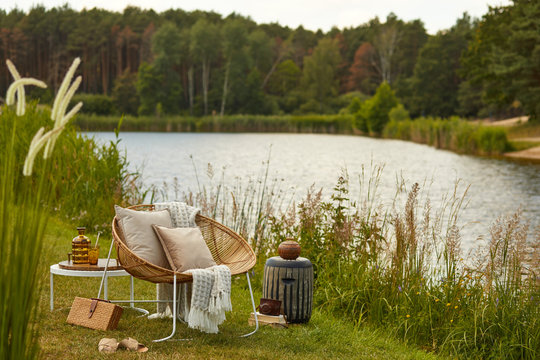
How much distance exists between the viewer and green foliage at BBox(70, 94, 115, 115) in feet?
155

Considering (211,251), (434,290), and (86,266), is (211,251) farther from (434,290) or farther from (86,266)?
(434,290)

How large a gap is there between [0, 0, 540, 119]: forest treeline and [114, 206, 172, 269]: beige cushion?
138ft

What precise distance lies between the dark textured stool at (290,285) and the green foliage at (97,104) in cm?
4441

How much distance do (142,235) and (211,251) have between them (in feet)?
1.99

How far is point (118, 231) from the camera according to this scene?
4109mm

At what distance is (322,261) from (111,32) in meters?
57.0

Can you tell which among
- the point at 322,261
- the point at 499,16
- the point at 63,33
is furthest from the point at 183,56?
the point at 322,261

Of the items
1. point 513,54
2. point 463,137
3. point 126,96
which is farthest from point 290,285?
point 126,96

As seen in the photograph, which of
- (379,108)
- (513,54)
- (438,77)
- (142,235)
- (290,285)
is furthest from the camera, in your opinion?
(438,77)

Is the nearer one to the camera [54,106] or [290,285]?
[54,106]

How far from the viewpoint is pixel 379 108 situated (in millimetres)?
42625

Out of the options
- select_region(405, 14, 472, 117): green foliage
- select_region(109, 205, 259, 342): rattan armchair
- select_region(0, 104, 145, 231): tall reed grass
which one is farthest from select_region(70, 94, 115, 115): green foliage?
select_region(109, 205, 259, 342): rattan armchair

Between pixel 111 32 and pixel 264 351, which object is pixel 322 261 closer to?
pixel 264 351

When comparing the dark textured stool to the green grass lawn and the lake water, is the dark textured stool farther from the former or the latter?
the lake water
